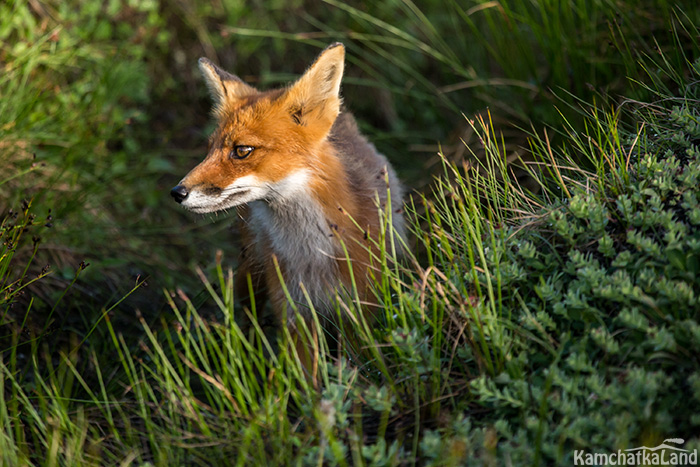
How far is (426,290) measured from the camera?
2840 mm

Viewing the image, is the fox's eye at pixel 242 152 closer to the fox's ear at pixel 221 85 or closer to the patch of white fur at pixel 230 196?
the patch of white fur at pixel 230 196

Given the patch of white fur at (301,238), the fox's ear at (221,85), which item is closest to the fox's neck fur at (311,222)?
the patch of white fur at (301,238)

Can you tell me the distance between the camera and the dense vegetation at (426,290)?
7.23 feet

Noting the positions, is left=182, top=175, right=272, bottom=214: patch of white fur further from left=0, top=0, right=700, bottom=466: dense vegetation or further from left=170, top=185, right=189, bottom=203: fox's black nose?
left=0, top=0, right=700, bottom=466: dense vegetation

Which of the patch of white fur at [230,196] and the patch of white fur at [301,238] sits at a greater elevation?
the patch of white fur at [230,196]

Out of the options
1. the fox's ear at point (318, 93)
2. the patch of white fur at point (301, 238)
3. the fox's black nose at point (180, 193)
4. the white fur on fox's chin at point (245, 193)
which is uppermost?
the fox's ear at point (318, 93)

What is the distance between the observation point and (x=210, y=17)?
21.9ft

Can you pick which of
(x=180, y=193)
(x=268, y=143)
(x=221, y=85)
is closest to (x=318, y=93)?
(x=268, y=143)

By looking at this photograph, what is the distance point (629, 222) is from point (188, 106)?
5212 millimetres

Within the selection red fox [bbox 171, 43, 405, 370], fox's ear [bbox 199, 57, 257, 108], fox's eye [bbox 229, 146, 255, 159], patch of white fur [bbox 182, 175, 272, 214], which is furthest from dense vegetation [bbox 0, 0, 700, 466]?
fox's ear [bbox 199, 57, 257, 108]

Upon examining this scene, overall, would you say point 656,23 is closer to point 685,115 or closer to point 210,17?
point 685,115

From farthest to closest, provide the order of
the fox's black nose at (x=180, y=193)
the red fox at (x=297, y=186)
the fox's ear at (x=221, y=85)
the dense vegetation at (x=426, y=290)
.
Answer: the fox's ear at (x=221, y=85), the red fox at (x=297, y=186), the fox's black nose at (x=180, y=193), the dense vegetation at (x=426, y=290)

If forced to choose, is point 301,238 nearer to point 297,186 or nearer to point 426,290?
point 297,186

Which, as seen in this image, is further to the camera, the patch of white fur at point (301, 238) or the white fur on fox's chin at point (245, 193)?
the patch of white fur at point (301, 238)
